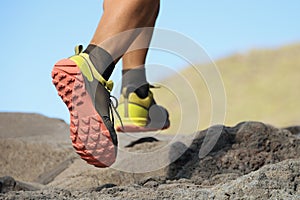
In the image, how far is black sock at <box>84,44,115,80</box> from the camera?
7.95 ft

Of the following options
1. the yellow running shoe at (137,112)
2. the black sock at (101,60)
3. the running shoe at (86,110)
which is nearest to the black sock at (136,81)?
the yellow running shoe at (137,112)

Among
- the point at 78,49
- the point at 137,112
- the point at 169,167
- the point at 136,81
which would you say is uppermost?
the point at 78,49

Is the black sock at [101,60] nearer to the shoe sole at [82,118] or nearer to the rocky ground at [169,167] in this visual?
the shoe sole at [82,118]

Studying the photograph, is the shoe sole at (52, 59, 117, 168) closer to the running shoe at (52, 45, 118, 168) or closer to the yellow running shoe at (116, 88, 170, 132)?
the running shoe at (52, 45, 118, 168)

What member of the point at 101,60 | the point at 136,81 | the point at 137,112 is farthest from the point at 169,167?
the point at 101,60

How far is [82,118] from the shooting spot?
7.53ft

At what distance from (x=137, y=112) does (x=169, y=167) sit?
356 mm

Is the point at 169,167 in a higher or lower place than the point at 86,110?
lower

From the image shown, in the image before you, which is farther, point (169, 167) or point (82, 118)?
point (169, 167)

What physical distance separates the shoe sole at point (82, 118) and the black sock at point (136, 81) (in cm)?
87

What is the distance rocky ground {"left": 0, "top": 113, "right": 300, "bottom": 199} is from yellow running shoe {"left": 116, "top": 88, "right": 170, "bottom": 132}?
0.50 ft

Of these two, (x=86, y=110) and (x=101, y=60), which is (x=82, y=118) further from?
(x=101, y=60)

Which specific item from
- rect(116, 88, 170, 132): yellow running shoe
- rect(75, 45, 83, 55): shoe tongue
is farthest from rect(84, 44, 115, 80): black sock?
rect(116, 88, 170, 132): yellow running shoe

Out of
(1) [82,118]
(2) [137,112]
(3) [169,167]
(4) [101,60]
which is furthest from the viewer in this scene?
(2) [137,112]
